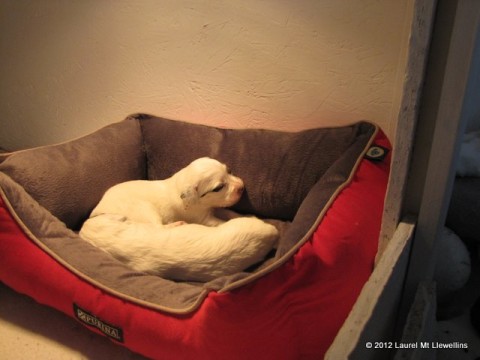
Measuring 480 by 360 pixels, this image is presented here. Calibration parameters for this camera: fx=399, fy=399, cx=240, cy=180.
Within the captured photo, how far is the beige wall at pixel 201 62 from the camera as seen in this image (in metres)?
1.52

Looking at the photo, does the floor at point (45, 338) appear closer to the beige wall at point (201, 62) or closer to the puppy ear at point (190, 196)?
the puppy ear at point (190, 196)

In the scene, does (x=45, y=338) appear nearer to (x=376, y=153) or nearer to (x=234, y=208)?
(x=234, y=208)

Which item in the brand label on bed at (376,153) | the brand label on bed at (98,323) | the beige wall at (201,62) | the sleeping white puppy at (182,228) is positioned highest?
the beige wall at (201,62)

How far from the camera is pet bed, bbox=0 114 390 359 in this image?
0.97 m

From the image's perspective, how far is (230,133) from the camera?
175 centimetres

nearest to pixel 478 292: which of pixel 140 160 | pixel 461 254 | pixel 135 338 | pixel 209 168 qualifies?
pixel 461 254

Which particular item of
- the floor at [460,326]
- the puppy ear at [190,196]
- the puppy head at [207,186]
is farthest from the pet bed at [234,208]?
the floor at [460,326]

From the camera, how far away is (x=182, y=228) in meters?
1.31

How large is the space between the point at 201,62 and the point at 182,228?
2.83 ft

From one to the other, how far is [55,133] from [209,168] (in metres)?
1.28

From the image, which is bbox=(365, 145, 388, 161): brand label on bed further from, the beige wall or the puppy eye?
the puppy eye

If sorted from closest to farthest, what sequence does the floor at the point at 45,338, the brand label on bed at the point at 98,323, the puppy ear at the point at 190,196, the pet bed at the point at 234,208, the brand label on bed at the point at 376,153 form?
1. the pet bed at the point at 234,208
2. the brand label on bed at the point at 98,323
3. the floor at the point at 45,338
4. the brand label on bed at the point at 376,153
5. the puppy ear at the point at 190,196

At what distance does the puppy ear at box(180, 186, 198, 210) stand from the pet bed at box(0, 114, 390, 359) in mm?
260

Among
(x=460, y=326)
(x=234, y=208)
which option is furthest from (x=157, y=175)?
(x=460, y=326)
